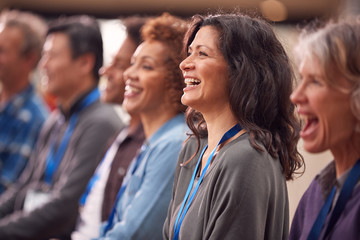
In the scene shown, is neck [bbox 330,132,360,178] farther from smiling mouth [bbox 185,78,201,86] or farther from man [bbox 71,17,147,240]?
man [bbox 71,17,147,240]

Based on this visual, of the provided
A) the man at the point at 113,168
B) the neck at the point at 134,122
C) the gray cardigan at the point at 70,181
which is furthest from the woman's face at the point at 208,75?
the gray cardigan at the point at 70,181

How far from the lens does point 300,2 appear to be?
7.51m

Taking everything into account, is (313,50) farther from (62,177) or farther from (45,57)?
(45,57)

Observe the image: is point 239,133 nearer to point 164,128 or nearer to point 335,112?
point 335,112

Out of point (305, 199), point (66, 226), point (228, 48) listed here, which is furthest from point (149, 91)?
point (66, 226)

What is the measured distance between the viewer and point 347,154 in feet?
5.08

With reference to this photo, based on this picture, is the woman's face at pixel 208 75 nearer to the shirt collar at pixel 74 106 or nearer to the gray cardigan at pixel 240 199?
the gray cardigan at pixel 240 199

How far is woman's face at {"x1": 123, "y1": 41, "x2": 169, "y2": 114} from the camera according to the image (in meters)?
2.41

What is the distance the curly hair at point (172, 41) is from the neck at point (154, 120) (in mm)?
54

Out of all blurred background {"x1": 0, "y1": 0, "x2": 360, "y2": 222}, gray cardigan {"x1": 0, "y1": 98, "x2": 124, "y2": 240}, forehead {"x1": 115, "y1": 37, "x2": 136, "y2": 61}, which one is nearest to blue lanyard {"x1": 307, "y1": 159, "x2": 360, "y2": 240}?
forehead {"x1": 115, "y1": 37, "x2": 136, "y2": 61}

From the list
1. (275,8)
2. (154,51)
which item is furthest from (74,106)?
(275,8)

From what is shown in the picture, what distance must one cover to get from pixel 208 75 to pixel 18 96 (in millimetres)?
2547

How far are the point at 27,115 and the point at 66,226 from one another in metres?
1.02

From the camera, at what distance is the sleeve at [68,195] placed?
313 centimetres
